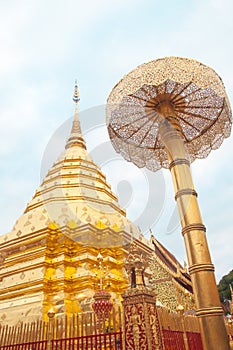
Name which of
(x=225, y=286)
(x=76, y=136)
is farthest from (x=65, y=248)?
(x=225, y=286)

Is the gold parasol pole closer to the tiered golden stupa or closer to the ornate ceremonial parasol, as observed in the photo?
the ornate ceremonial parasol

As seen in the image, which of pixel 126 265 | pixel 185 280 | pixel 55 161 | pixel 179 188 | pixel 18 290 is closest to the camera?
pixel 126 265

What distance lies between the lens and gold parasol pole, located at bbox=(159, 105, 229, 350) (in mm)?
3861

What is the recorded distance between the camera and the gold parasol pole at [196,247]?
386 cm

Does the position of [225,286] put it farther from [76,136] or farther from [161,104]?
[161,104]

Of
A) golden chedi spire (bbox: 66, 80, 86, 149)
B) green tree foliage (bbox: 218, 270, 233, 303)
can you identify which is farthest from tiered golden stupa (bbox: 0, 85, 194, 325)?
green tree foliage (bbox: 218, 270, 233, 303)

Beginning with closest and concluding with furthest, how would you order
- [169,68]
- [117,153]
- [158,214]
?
[169,68], [158,214], [117,153]

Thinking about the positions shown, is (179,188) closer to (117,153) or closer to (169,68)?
(169,68)

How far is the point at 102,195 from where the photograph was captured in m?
12.1

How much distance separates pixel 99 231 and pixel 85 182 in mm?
3056

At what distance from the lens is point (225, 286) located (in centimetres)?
2334

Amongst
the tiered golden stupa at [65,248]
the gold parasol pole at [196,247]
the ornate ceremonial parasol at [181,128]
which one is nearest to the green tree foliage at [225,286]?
the tiered golden stupa at [65,248]

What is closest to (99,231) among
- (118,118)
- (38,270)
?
(38,270)

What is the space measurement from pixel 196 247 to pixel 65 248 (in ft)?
19.0
